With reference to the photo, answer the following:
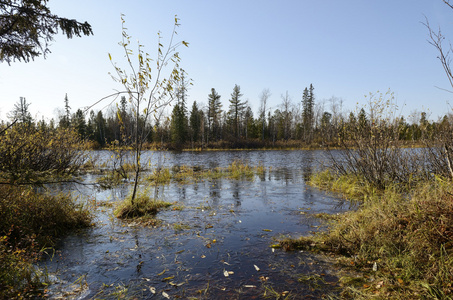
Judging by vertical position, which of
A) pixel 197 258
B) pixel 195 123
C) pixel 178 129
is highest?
pixel 195 123

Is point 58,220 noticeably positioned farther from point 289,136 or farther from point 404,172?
point 289,136

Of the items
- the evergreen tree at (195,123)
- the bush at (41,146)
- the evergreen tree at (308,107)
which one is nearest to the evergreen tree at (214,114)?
the evergreen tree at (195,123)

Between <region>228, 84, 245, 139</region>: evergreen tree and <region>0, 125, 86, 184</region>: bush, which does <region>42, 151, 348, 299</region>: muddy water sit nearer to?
<region>0, 125, 86, 184</region>: bush

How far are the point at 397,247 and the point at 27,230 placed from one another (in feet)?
23.2

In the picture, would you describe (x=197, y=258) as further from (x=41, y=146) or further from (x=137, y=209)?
(x=41, y=146)

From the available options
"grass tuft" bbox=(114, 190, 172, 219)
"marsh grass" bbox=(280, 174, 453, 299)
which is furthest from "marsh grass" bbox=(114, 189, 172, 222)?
"marsh grass" bbox=(280, 174, 453, 299)

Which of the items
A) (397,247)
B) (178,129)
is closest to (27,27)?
(397,247)

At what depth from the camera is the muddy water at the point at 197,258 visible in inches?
154

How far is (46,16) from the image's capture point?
239 inches

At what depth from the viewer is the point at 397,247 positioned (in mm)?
4285

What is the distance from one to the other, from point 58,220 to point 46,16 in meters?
4.86

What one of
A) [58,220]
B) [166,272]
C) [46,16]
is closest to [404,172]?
[166,272]

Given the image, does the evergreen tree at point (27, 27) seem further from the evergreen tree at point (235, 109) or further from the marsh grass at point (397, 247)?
the evergreen tree at point (235, 109)

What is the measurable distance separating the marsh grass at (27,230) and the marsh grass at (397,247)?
14.7 feet
